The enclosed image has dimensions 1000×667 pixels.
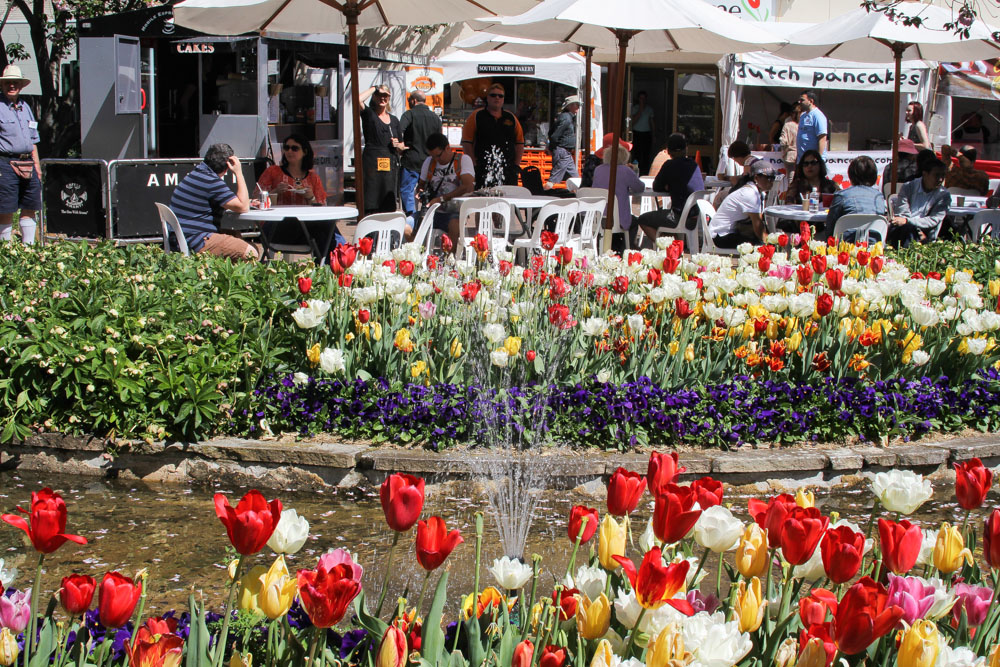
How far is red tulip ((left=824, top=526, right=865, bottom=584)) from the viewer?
5.05ft

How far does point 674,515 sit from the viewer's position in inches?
61.8

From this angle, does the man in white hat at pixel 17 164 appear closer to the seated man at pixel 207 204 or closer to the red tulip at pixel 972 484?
the seated man at pixel 207 204

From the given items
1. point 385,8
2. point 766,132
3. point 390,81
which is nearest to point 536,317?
point 385,8

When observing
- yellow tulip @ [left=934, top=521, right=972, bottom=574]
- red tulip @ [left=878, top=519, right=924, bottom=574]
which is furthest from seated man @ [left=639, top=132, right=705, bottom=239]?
red tulip @ [left=878, top=519, right=924, bottom=574]

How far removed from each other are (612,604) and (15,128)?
31.3 feet

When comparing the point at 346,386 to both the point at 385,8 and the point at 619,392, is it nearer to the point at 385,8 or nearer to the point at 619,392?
the point at 619,392

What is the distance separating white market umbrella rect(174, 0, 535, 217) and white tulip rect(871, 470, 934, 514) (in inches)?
267

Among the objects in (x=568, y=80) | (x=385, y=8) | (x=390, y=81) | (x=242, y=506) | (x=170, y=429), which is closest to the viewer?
(x=242, y=506)

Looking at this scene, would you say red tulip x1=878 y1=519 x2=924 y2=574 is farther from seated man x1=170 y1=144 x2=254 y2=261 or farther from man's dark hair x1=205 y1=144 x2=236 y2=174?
man's dark hair x1=205 y1=144 x2=236 y2=174

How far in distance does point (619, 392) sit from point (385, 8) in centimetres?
515

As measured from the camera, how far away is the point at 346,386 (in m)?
4.80

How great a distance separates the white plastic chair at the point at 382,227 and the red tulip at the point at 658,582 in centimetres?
612

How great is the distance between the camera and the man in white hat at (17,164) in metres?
9.70

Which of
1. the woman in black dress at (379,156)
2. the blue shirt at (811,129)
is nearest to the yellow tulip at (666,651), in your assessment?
the woman in black dress at (379,156)
